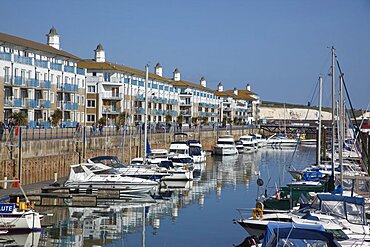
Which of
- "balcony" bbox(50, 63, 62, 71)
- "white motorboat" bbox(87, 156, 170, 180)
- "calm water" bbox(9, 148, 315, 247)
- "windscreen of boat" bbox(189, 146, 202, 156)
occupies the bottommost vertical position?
"calm water" bbox(9, 148, 315, 247)

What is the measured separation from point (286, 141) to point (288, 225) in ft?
371

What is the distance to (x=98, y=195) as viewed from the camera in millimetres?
42906

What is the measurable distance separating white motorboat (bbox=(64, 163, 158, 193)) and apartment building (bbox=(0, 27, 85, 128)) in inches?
940

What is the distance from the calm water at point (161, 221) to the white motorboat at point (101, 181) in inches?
51.8

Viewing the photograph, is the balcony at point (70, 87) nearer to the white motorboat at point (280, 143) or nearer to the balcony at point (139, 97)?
the balcony at point (139, 97)

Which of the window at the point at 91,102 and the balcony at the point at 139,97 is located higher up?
the balcony at the point at 139,97

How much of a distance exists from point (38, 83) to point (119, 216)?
40209 millimetres

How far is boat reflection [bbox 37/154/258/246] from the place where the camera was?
31344 millimetres

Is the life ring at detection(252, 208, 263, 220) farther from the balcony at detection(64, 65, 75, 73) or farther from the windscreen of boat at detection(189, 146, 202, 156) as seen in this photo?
the balcony at detection(64, 65, 75, 73)

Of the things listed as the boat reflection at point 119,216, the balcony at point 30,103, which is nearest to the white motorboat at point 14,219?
the boat reflection at point 119,216

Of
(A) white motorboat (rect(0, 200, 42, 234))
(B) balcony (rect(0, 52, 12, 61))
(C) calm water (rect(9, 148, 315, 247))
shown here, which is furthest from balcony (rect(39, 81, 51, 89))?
(A) white motorboat (rect(0, 200, 42, 234))

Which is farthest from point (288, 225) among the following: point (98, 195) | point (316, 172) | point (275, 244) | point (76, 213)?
point (316, 172)

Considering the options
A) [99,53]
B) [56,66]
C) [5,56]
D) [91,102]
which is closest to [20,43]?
[5,56]

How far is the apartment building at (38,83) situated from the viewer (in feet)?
222
